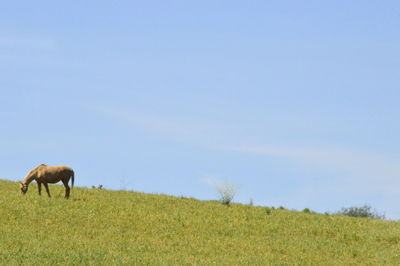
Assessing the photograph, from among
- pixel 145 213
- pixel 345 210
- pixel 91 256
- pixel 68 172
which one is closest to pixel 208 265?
pixel 91 256

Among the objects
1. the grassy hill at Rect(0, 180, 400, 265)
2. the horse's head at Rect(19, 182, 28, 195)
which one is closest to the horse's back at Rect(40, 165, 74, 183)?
the grassy hill at Rect(0, 180, 400, 265)

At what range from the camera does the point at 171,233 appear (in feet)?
101

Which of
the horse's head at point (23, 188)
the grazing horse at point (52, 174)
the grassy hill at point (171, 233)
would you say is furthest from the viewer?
the horse's head at point (23, 188)

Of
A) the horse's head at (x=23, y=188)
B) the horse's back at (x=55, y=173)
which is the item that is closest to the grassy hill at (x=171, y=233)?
the horse's head at (x=23, y=188)

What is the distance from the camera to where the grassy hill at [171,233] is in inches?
Result: 984

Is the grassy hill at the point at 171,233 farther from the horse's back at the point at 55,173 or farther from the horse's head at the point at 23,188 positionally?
the horse's back at the point at 55,173

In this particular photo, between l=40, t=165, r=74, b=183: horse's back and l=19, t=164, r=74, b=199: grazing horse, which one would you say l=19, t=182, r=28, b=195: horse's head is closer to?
l=19, t=164, r=74, b=199: grazing horse

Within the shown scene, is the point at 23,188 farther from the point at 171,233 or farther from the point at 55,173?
the point at 171,233

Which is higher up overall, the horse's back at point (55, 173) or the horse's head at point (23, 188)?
the horse's back at point (55, 173)

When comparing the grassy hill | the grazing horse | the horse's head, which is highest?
the grazing horse

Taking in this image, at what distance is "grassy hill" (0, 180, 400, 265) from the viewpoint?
82.0 feet

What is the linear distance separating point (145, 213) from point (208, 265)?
37.7 ft

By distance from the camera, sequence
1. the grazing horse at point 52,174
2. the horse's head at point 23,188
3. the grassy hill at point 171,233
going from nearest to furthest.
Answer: the grassy hill at point 171,233 < the grazing horse at point 52,174 < the horse's head at point 23,188

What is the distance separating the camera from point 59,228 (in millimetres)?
29719
